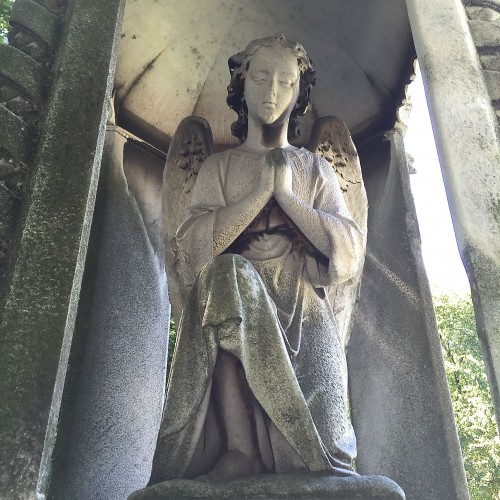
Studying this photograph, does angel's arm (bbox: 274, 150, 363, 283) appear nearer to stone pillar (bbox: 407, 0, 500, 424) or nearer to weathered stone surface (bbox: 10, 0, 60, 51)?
stone pillar (bbox: 407, 0, 500, 424)

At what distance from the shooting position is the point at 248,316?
2.99m

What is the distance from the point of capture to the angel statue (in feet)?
9.56

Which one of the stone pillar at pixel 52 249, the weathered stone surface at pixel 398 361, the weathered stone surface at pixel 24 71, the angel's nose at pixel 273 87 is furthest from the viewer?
the weathered stone surface at pixel 398 361

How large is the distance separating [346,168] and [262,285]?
2.12 metres

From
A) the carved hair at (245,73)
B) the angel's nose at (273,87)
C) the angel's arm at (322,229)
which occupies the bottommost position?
the angel's arm at (322,229)

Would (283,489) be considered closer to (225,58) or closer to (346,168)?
(346,168)

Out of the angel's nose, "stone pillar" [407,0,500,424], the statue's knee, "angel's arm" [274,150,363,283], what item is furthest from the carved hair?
the statue's knee

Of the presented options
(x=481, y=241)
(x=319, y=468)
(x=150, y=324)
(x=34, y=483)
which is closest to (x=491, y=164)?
(x=481, y=241)

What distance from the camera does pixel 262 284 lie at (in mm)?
3121

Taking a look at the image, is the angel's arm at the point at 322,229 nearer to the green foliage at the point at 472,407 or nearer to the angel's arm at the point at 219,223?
the angel's arm at the point at 219,223

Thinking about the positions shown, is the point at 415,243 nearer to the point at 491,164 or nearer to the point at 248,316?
the point at 491,164

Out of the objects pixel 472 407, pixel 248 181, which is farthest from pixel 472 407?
pixel 248 181

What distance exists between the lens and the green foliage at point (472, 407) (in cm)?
1287

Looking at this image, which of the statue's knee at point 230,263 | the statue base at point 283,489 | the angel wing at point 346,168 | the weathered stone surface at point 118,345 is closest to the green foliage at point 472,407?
the angel wing at point 346,168
